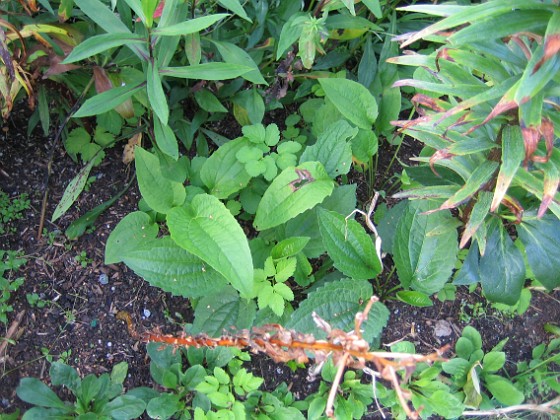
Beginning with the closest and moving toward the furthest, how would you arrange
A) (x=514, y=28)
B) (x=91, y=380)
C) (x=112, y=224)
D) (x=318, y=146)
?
(x=514, y=28) → (x=91, y=380) → (x=318, y=146) → (x=112, y=224)

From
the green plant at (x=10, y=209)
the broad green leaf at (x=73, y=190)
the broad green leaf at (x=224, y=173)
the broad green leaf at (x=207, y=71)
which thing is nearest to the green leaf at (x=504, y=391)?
the broad green leaf at (x=224, y=173)

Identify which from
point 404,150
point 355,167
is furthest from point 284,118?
point 404,150

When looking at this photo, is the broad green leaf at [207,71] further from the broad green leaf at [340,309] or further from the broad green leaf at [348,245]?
the broad green leaf at [340,309]

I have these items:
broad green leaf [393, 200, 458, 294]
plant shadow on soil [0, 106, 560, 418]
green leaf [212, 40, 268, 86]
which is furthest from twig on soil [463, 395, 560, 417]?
green leaf [212, 40, 268, 86]

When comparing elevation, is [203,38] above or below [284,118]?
above

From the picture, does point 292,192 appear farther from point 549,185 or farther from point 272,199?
point 549,185

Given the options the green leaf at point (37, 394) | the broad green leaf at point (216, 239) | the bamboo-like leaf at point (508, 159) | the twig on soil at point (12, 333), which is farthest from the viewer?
the twig on soil at point (12, 333)

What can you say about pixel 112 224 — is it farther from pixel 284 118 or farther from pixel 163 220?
pixel 284 118
